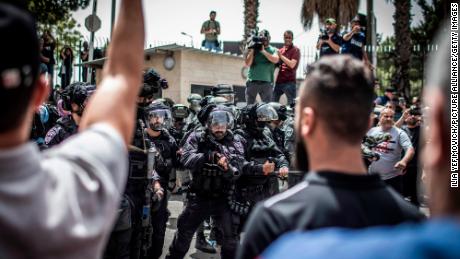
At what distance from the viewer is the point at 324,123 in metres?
1.69

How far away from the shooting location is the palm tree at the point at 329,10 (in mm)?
20062

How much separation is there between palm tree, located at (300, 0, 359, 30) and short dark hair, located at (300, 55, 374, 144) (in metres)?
19.1

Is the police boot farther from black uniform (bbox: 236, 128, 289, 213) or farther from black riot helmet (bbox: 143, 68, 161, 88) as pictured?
Result: black riot helmet (bbox: 143, 68, 161, 88)

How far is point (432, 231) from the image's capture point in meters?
0.74

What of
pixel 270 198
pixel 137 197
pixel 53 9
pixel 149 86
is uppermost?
pixel 53 9

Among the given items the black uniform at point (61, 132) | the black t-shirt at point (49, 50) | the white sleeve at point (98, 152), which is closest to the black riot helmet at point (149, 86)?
the black uniform at point (61, 132)

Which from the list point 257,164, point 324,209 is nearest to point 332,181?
point 324,209

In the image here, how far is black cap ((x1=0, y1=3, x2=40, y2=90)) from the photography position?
3.27 ft

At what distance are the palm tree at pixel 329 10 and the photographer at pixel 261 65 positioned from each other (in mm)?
10801

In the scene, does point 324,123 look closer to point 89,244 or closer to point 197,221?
point 89,244

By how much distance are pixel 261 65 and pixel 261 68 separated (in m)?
0.06

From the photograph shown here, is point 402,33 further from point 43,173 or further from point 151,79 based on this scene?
point 43,173

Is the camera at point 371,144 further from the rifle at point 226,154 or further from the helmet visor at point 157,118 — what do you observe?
the helmet visor at point 157,118

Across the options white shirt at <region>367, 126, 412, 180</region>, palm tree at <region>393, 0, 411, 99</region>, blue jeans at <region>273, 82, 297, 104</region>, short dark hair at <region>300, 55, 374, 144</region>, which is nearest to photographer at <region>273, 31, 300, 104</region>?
blue jeans at <region>273, 82, 297, 104</region>
